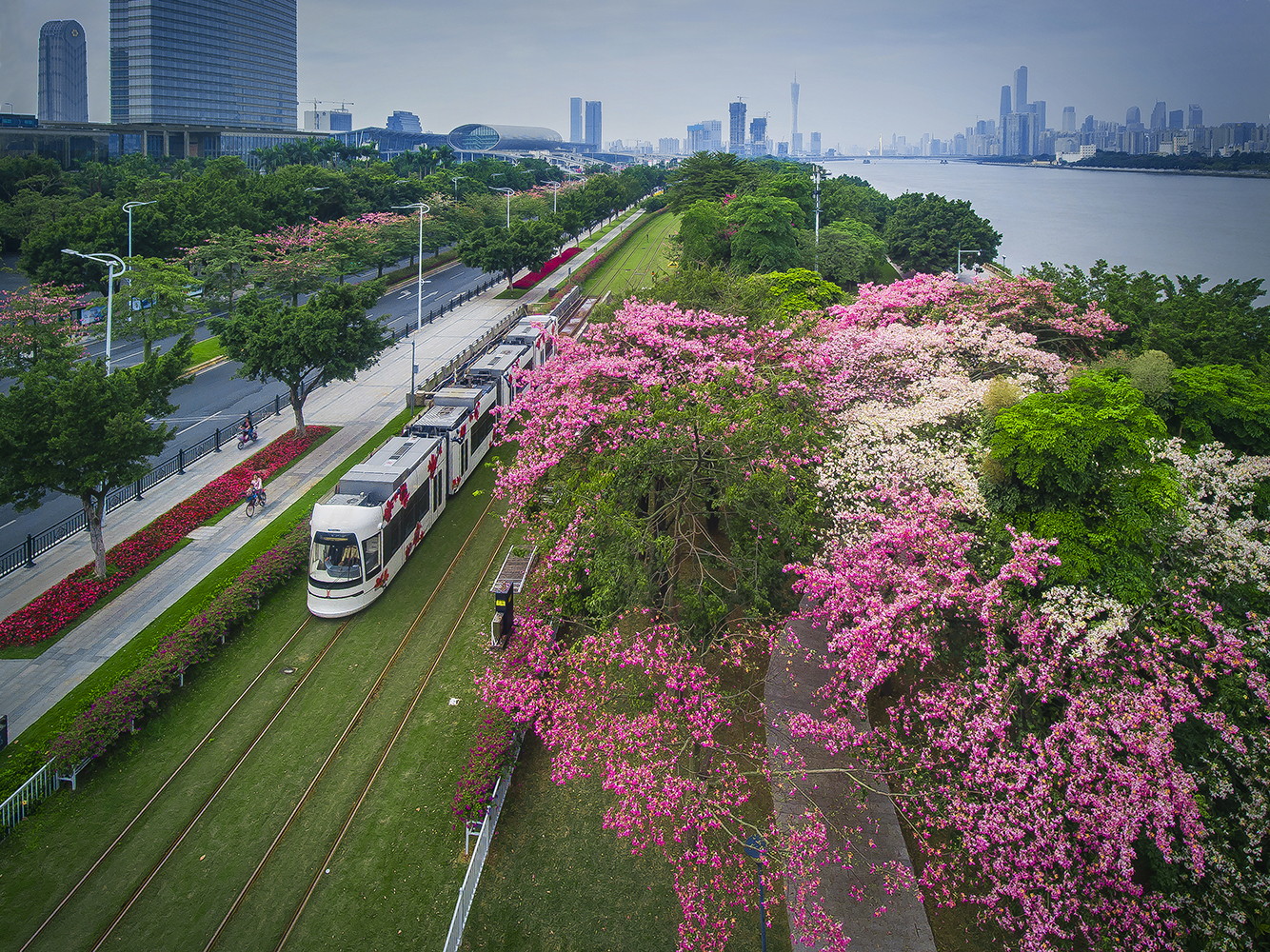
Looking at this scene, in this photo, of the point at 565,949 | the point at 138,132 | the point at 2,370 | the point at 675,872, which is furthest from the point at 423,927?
the point at 138,132

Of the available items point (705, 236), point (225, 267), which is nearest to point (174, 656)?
point (225, 267)

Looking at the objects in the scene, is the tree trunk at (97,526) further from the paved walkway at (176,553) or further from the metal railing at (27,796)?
the metal railing at (27,796)

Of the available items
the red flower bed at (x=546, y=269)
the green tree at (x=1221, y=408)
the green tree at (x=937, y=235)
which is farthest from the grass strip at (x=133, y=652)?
the green tree at (x=937, y=235)

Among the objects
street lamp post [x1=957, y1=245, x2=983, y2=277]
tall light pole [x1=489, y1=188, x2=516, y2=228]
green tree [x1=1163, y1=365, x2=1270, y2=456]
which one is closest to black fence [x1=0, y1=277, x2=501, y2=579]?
green tree [x1=1163, y1=365, x2=1270, y2=456]

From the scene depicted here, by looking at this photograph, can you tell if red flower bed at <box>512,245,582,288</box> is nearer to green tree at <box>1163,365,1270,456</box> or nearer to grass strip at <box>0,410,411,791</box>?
grass strip at <box>0,410,411,791</box>

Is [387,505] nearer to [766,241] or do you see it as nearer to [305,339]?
[305,339]
